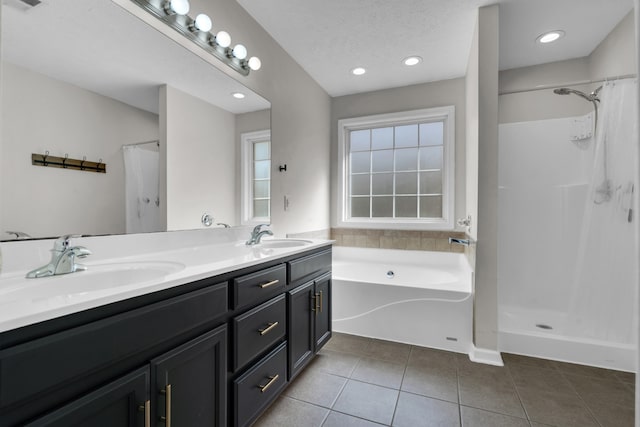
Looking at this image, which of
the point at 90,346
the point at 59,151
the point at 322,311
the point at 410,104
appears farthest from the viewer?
the point at 410,104

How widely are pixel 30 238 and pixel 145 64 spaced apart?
916mm

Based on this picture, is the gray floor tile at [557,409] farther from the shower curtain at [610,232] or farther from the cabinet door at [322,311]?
the cabinet door at [322,311]

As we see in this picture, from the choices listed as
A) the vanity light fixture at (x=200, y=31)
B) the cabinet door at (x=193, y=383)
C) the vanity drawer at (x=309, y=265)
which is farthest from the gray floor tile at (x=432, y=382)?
the vanity light fixture at (x=200, y=31)

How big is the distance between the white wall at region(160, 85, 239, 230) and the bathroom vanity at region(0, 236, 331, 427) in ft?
1.99

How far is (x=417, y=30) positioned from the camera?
7.27 ft

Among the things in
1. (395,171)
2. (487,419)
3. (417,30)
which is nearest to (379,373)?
(487,419)

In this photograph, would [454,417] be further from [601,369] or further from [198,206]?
[198,206]

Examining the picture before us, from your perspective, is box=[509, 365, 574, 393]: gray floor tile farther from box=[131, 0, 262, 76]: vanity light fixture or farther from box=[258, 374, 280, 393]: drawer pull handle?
box=[131, 0, 262, 76]: vanity light fixture

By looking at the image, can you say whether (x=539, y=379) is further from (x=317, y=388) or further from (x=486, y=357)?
(x=317, y=388)

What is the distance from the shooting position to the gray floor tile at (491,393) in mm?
1539

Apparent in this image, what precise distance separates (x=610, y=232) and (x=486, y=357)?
1244mm

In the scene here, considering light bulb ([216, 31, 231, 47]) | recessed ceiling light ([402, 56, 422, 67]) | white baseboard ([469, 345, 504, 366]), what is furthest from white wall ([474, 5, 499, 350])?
light bulb ([216, 31, 231, 47])

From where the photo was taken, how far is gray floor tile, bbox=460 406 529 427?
142cm

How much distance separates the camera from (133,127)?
130 centimetres
